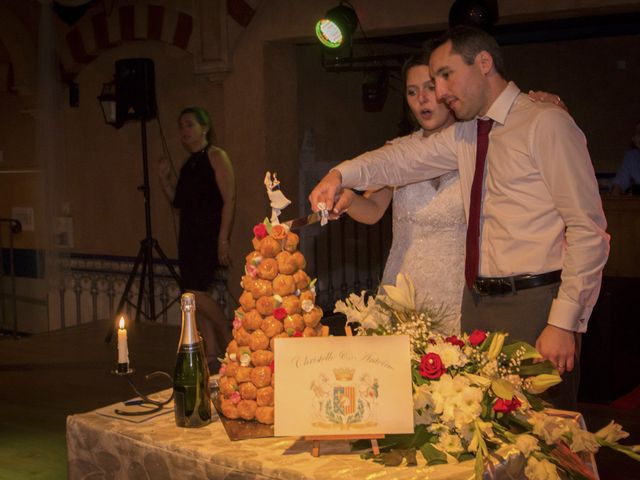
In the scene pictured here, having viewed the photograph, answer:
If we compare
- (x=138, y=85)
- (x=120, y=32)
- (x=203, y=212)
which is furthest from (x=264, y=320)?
(x=120, y=32)

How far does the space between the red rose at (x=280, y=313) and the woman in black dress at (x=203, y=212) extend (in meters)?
3.29

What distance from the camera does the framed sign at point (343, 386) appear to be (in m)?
1.61

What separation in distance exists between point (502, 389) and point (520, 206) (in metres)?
0.77

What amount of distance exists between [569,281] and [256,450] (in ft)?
2.93

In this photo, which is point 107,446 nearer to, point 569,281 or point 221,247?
point 569,281

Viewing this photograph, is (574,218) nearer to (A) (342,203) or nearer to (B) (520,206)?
(B) (520,206)

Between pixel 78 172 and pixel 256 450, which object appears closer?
pixel 256 450

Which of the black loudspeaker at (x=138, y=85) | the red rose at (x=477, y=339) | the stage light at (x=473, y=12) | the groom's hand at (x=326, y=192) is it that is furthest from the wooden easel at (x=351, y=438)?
the black loudspeaker at (x=138, y=85)

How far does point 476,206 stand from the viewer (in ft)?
7.65

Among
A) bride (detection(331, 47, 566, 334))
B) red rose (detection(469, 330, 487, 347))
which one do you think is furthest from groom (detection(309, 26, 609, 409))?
red rose (detection(469, 330, 487, 347))

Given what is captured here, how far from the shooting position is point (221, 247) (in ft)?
16.9

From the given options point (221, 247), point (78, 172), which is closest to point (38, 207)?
point (78, 172)

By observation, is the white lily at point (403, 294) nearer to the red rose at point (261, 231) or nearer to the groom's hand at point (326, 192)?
the red rose at point (261, 231)

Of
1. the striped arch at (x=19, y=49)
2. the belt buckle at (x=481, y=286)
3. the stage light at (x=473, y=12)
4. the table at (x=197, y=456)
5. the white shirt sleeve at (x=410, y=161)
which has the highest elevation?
the striped arch at (x=19, y=49)
